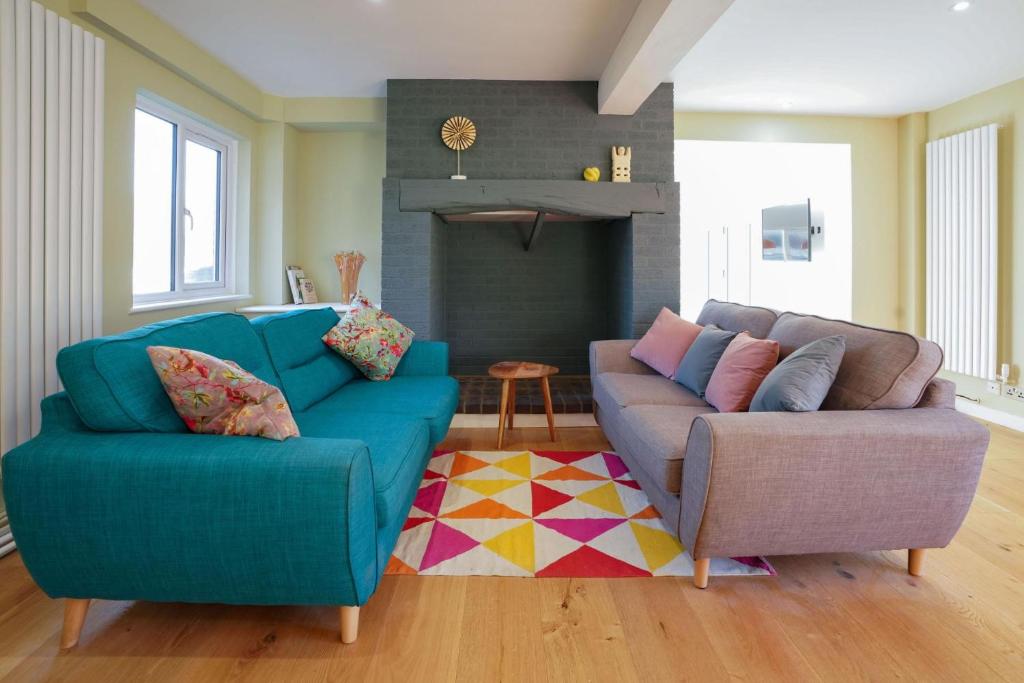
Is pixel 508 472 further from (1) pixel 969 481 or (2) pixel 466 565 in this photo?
(1) pixel 969 481

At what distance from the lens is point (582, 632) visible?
1.71 meters

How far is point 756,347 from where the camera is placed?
2.53 meters

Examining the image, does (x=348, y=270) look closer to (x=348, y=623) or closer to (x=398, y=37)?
(x=398, y=37)

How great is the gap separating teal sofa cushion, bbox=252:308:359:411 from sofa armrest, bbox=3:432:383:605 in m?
1.01

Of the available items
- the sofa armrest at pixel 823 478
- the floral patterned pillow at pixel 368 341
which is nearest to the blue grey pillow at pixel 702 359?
the sofa armrest at pixel 823 478

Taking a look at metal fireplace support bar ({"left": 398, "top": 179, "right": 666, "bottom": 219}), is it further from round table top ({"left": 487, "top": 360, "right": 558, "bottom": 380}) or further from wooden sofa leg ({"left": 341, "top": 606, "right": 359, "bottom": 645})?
wooden sofa leg ({"left": 341, "top": 606, "right": 359, "bottom": 645})

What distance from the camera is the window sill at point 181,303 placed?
3357 millimetres

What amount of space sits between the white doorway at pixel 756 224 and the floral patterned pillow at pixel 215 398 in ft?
15.1

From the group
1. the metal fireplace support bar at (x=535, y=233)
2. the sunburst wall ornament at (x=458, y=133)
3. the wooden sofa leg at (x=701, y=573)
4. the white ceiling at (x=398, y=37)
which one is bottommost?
the wooden sofa leg at (x=701, y=573)

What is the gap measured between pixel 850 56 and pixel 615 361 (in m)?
2.44

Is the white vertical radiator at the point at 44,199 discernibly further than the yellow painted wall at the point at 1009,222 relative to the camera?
No

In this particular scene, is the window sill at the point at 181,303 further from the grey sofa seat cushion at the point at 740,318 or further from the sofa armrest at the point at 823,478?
the grey sofa seat cushion at the point at 740,318

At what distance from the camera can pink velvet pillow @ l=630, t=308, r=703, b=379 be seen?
11.1 ft

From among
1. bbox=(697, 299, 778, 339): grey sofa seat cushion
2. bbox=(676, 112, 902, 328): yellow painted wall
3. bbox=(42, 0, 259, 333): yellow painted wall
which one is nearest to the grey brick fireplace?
bbox=(697, 299, 778, 339): grey sofa seat cushion
